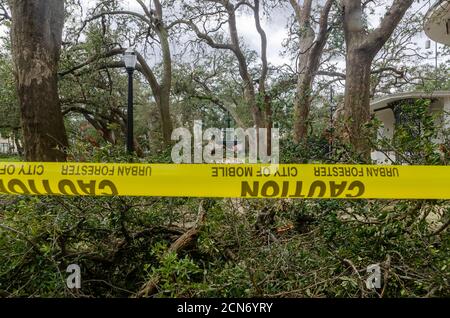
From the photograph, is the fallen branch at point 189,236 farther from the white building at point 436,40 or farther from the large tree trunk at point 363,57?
the white building at point 436,40

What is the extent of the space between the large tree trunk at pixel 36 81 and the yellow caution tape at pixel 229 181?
237 cm

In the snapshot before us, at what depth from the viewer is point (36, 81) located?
5480 mm

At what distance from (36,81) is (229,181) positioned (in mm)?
3863

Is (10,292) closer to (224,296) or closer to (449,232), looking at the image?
(224,296)

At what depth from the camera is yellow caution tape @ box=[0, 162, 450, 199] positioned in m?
3.02

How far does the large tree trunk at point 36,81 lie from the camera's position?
5441 mm

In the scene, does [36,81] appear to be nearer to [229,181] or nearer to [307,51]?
[229,181]

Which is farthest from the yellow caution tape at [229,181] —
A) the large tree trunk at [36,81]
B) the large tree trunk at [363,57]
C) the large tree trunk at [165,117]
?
the large tree trunk at [165,117]

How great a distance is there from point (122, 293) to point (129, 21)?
12637 millimetres

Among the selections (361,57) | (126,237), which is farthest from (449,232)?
(361,57)

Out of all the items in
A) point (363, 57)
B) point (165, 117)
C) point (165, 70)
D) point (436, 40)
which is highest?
point (436, 40)
